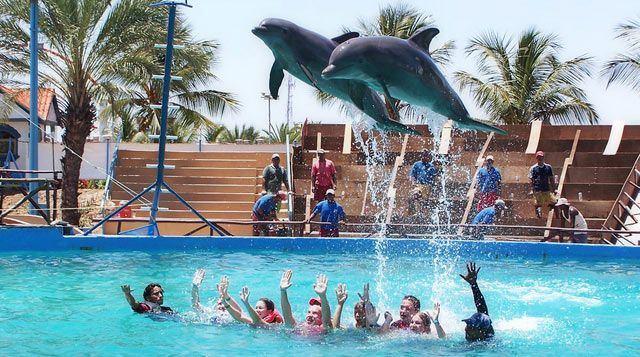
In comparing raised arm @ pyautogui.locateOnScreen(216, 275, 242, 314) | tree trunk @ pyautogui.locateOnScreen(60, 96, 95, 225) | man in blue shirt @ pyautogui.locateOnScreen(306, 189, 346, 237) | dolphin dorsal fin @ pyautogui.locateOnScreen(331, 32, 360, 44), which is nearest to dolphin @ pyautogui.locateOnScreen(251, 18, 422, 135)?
dolphin dorsal fin @ pyautogui.locateOnScreen(331, 32, 360, 44)

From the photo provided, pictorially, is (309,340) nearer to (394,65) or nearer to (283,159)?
(394,65)

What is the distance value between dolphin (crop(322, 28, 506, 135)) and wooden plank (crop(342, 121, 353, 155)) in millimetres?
11627

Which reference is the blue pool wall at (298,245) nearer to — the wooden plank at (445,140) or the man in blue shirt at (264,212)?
the man in blue shirt at (264,212)

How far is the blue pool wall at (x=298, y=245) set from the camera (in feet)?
46.4

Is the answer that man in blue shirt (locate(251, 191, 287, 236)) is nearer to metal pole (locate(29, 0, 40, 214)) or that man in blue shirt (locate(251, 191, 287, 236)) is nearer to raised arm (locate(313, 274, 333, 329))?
metal pole (locate(29, 0, 40, 214))

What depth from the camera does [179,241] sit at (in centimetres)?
1466

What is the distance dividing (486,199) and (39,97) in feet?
43.6

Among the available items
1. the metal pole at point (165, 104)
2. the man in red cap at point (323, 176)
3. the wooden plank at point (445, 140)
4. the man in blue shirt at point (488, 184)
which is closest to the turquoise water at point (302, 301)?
the metal pole at point (165, 104)

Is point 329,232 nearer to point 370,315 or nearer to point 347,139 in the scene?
point 347,139

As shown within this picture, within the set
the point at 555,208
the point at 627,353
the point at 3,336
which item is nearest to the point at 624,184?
the point at 555,208

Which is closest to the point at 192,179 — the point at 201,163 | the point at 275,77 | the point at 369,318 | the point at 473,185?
the point at 201,163

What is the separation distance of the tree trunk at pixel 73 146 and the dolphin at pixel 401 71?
507 inches

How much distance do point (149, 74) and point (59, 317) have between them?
10.8 meters

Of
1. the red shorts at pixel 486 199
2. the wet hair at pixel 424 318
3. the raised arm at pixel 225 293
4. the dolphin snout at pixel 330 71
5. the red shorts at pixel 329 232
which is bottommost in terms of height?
the wet hair at pixel 424 318
